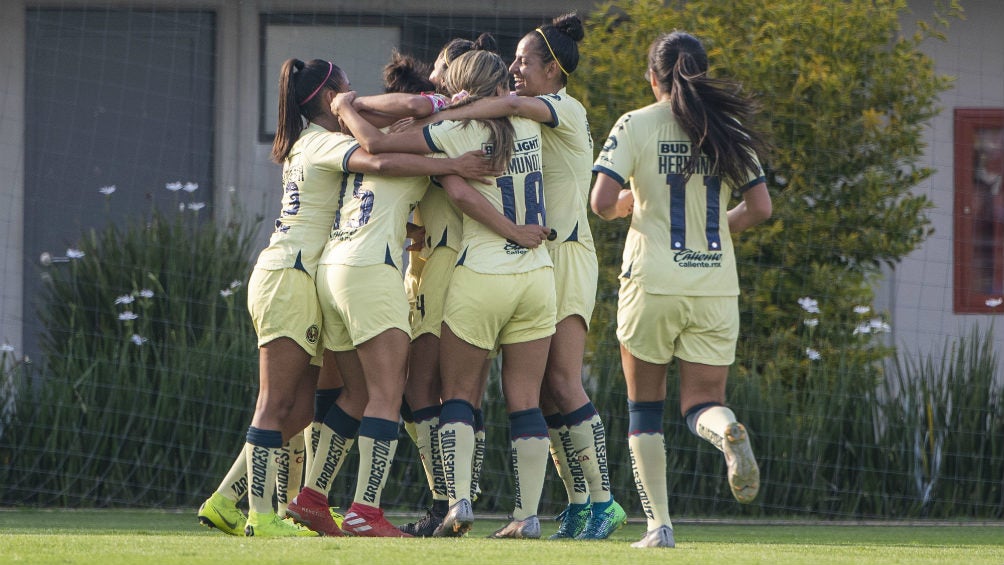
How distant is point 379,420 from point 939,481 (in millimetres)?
4208

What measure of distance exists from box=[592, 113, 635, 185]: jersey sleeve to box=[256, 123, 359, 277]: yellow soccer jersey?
3.30 feet

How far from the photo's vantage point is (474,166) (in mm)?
5551

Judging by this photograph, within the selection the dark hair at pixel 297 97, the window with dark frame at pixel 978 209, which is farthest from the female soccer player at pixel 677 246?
the window with dark frame at pixel 978 209

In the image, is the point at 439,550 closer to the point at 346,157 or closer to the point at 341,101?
the point at 346,157

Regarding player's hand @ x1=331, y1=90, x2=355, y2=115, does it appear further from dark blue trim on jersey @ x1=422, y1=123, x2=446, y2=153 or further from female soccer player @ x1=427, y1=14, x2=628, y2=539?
female soccer player @ x1=427, y1=14, x2=628, y2=539

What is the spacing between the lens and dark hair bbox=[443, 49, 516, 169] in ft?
18.2

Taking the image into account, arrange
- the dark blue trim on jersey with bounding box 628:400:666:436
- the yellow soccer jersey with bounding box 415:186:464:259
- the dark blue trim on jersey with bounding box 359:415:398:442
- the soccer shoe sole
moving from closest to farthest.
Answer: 1. the soccer shoe sole
2. the dark blue trim on jersey with bounding box 628:400:666:436
3. the dark blue trim on jersey with bounding box 359:415:398:442
4. the yellow soccer jersey with bounding box 415:186:464:259

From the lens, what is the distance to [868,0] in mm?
8477

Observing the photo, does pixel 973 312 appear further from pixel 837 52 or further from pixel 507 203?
pixel 507 203

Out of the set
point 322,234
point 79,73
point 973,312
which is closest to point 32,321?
point 79,73

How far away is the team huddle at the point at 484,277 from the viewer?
531 cm

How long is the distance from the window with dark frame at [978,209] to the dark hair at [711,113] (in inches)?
199

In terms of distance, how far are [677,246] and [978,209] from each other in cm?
568

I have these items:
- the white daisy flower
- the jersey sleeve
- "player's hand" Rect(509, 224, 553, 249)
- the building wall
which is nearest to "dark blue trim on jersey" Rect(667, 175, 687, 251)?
the jersey sleeve
